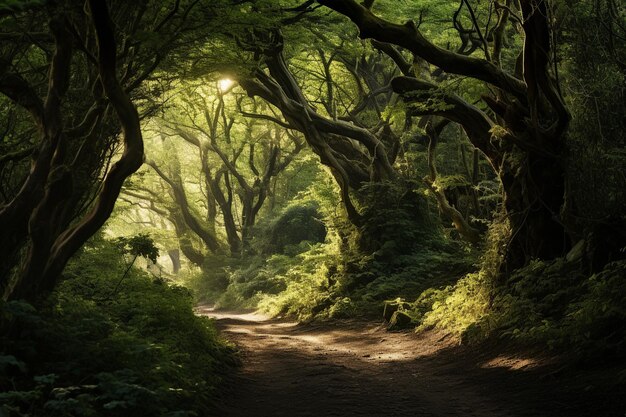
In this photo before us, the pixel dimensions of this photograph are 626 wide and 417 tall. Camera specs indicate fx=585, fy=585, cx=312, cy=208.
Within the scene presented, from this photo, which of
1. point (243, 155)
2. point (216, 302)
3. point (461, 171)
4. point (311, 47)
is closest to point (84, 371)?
point (311, 47)

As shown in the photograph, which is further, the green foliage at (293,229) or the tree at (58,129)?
the green foliage at (293,229)

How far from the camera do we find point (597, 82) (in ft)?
28.0

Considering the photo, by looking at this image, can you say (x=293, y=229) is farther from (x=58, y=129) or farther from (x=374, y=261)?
(x=58, y=129)

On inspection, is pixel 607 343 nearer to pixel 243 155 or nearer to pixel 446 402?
pixel 446 402

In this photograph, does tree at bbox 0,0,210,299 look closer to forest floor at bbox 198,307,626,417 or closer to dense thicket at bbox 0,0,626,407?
dense thicket at bbox 0,0,626,407

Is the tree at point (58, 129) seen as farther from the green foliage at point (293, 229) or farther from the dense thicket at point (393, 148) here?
the green foliage at point (293, 229)

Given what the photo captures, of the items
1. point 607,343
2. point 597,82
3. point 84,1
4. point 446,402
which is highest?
point 84,1

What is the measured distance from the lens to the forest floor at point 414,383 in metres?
5.93

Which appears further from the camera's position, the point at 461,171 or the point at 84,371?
the point at 461,171

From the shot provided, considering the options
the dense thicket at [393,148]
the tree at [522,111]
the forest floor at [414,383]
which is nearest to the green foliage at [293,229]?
the dense thicket at [393,148]

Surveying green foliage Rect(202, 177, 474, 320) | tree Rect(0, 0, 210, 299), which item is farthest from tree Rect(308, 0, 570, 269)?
green foliage Rect(202, 177, 474, 320)

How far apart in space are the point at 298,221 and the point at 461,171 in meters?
10.6

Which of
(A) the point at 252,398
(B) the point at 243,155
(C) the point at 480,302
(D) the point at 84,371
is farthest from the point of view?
(B) the point at 243,155

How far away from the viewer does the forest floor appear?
19.4ft
